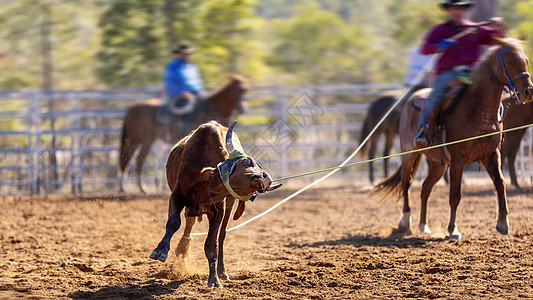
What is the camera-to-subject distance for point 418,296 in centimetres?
468

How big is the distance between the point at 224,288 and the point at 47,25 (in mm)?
20827

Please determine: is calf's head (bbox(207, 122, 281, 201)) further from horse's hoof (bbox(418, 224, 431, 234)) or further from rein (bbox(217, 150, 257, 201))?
horse's hoof (bbox(418, 224, 431, 234))

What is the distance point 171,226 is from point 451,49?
3902 mm

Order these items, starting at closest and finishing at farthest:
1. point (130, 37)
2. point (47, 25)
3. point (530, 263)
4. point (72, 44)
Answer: point (530, 263) → point (130, 37) → point (47, 25) → point (72, 44)

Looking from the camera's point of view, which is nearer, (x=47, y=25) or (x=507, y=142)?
(x=507, y=142)

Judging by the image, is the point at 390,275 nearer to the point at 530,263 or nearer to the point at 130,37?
the point at 530,263

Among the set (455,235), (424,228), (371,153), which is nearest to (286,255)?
(455,235)

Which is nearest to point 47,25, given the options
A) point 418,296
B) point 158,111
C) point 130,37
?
point 130,37

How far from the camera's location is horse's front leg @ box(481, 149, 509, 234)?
700 cm

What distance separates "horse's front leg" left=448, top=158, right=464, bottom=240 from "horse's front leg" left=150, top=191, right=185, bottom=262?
130 inches

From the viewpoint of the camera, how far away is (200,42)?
693 inches

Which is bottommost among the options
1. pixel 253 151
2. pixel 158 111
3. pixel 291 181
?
pixel 291 181

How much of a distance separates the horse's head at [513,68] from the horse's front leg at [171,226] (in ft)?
12.1

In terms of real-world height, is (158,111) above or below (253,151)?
above
